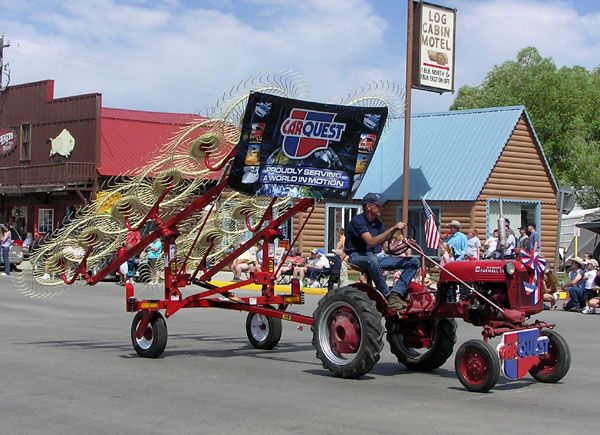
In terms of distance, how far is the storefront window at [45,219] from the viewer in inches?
1860

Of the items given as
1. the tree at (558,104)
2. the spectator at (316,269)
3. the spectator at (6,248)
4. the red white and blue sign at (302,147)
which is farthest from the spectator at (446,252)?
the tree at (558,104)

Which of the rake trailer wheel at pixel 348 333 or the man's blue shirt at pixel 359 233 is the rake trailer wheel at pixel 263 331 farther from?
the man's blue shirt at pixel 359 233

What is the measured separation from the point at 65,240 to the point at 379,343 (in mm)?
5257

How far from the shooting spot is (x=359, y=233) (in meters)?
11.7

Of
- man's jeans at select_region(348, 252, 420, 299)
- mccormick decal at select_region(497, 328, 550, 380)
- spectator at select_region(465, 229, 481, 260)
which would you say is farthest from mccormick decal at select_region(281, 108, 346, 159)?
spectator at select_region(465, 229, 481, 260)

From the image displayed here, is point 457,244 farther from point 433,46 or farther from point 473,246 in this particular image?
point 433,46

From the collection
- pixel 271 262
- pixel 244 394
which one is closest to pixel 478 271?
pixel 244 394

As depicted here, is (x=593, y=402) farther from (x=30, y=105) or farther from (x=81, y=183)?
(x=30, y=105)

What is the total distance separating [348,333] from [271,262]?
266cm

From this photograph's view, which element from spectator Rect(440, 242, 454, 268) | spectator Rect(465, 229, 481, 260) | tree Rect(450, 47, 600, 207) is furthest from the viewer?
tree Rect(450, 47, 600, 207)

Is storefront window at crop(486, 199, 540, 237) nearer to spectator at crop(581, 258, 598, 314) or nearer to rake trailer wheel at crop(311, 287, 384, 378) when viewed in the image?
spectator at crop(581, 258, 598, 314)

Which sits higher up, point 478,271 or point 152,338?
point 478,271

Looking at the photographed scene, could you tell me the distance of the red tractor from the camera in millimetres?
10375

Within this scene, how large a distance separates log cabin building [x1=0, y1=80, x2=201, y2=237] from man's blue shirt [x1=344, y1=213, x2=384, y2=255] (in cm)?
3174
